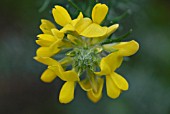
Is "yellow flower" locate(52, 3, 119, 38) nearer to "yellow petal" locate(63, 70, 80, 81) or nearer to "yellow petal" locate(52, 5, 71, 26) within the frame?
"yellow petal" locate(52, 5, 71, 26)

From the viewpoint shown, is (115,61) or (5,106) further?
(5,106)

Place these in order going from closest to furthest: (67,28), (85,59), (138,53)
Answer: (67,28)
(85,59)
(138,53)

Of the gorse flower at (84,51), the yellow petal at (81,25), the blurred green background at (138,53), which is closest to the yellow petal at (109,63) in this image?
the gorse flower at (84,51)

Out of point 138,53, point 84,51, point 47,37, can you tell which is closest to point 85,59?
point 84,51

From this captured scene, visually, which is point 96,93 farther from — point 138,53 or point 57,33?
point 138,53

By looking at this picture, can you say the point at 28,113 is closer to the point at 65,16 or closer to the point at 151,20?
the point at 151,20

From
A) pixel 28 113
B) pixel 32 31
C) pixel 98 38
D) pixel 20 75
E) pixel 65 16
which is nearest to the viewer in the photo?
pixel 65 16

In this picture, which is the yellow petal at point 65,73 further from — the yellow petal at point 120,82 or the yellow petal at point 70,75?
the yellow petal at point 120,82

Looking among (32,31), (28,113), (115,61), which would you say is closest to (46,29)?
(115,61)
